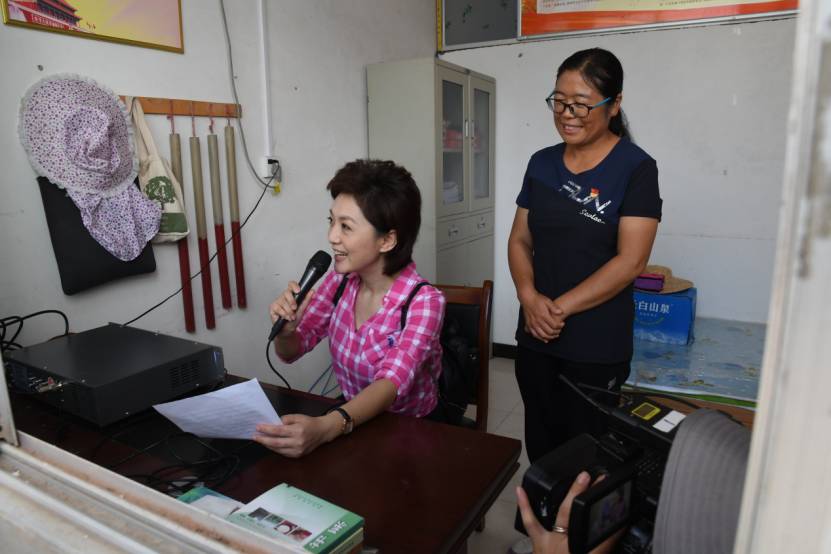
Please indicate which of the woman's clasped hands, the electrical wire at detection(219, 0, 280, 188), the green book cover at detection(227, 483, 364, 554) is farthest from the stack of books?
the electrical wire at detection(219, 0, 280, 188)

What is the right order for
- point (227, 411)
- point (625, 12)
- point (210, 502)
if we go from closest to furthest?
point (210, 502) < point (227, 411) < point (625, 12)

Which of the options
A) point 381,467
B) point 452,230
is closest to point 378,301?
point 381,467

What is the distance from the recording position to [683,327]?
3.14 metres

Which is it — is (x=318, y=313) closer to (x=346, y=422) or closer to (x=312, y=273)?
(x=312, y=273)

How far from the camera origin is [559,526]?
0.75m

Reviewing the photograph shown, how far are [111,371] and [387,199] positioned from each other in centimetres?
76

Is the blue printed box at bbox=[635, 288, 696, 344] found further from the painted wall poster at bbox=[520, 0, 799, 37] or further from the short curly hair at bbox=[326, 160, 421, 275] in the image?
the short curly hair at bbox=[326, 160, 421, 275]

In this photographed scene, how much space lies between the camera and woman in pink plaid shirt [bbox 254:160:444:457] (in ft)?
4.69

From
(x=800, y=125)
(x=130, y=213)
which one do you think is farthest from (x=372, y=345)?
(x=800, y=125)

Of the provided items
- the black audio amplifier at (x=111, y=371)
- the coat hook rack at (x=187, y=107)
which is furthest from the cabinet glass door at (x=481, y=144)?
the black audio amplifier at (x=111, y=371)

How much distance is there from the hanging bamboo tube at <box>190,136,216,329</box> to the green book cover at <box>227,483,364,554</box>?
4.95 feet

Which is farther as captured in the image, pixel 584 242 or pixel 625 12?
pixel 625 12

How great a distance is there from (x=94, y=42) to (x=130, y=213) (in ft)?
1.72

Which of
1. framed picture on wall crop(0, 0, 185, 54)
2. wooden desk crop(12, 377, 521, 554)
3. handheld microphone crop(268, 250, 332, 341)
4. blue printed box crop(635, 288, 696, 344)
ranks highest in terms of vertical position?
framed picture on wall crop(0, 0, 185, 54)
